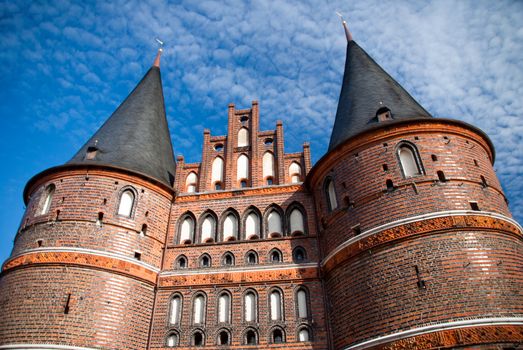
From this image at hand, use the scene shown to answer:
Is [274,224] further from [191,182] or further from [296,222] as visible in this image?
[191,182]

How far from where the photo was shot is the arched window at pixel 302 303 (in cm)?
1331

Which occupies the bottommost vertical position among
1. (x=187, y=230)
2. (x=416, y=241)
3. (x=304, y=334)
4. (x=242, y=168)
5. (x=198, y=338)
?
(x=304, y=334)

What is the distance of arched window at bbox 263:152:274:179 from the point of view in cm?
1689

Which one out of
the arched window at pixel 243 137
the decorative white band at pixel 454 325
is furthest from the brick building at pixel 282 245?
the arched window at pixel 243 137

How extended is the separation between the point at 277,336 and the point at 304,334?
33.4 inches

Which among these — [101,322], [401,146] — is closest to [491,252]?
[401,146]

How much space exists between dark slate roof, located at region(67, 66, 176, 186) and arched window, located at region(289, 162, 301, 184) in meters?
4.84

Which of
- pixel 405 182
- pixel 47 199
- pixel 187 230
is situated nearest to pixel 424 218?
pixel 405 182

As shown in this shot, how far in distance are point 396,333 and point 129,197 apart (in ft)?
31.7

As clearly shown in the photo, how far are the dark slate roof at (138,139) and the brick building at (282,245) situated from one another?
0.30 ft

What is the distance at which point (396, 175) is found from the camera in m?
12.7

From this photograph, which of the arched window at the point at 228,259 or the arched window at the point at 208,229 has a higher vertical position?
the arched window at the point at 208,229

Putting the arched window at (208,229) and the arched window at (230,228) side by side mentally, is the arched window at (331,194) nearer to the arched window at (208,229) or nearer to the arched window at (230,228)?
the arched window at (230,228)

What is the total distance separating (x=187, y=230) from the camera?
1598 cm
